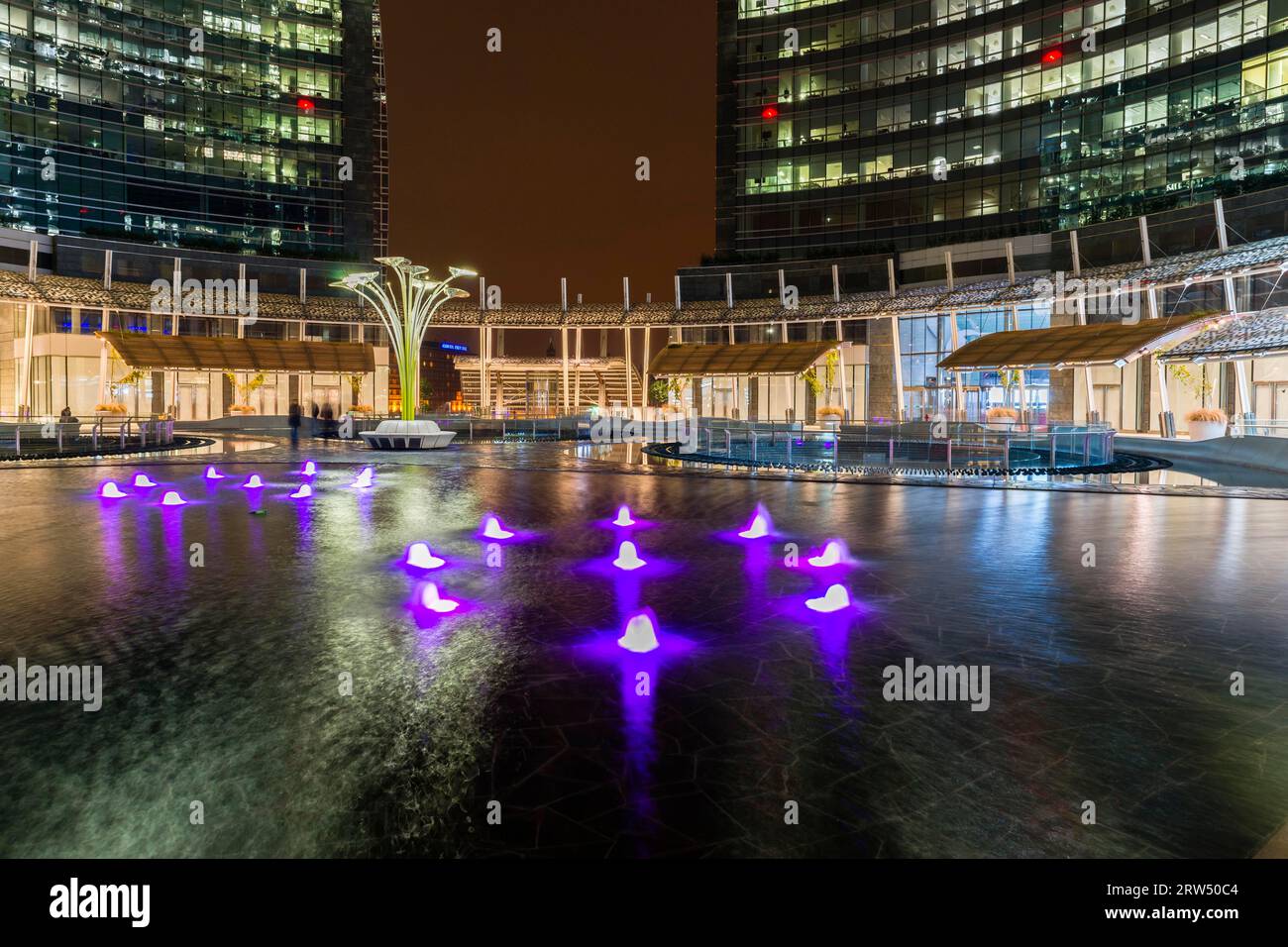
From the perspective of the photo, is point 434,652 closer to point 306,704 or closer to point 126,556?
point 306,704

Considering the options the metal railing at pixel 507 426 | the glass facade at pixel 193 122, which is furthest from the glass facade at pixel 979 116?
the glass facade at pixel 193 122

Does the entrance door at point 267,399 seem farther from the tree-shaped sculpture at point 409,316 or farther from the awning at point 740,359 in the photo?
the tree-shaped sculpture at point 409,316

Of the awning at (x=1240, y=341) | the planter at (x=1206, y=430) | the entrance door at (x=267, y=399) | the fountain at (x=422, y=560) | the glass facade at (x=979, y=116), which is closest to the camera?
the fountain at (x=422, y=560)

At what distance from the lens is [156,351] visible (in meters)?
45.6

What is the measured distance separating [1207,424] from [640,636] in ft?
101

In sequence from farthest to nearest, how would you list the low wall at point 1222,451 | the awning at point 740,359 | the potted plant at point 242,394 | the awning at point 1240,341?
1. the potted plant at point 242,394
2. the awning at point 740,359
3. the awning at point 1240,341
4. the low wall at point 1222,451

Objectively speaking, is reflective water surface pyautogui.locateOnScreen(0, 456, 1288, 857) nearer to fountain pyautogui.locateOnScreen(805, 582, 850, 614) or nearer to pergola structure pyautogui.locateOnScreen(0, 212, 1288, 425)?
fountain pyautogui.locateOnScreen(805, 582, 850, 614)

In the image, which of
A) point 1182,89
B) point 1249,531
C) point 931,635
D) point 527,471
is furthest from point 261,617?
point 1182,89

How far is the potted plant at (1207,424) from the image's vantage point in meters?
28.5

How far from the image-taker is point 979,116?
172 feet

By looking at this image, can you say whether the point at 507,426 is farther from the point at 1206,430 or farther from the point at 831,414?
the point at 1206,430

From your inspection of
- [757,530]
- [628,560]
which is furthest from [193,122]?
[628,560]

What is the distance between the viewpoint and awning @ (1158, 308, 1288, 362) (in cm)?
2453

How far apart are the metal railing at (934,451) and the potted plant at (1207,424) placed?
729cm
